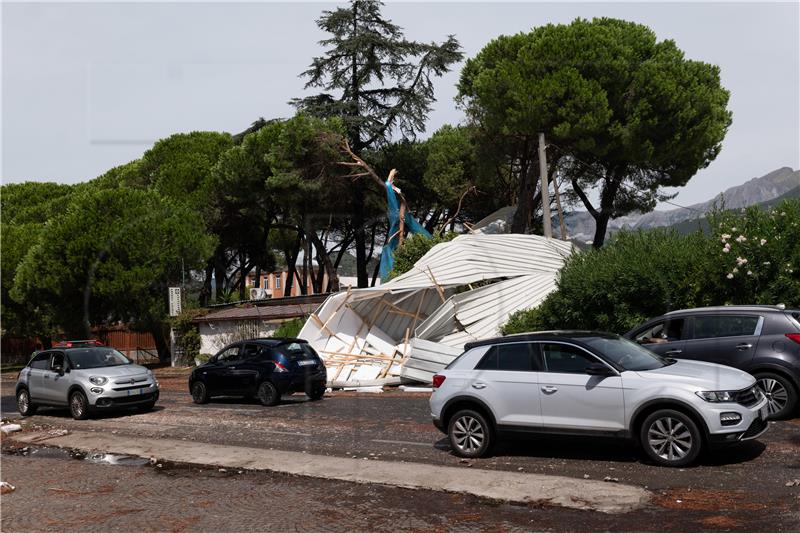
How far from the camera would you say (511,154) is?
112 feet

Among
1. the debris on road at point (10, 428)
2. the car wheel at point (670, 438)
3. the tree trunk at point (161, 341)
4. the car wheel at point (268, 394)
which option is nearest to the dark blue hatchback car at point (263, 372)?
the car wheel at point (268, 394)

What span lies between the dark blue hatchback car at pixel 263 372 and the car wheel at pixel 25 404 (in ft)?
13.3

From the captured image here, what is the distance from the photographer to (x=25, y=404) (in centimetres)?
1972

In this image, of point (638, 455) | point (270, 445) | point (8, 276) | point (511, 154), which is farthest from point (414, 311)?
point (8, 276)

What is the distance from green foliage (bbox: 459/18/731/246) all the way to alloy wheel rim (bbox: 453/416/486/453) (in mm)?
19865

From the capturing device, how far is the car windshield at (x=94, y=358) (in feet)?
61.5

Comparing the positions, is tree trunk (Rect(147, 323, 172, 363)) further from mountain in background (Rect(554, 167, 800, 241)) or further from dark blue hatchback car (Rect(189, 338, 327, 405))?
mountain in background (Rect(554, 167, 800, 241))

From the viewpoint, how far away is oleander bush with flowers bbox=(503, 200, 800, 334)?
16109 millimetres

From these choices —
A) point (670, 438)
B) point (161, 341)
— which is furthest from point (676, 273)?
point (161, 341)

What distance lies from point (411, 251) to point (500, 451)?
2184 cm

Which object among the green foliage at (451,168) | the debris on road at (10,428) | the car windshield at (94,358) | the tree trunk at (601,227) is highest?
the green foliage at (451,168)

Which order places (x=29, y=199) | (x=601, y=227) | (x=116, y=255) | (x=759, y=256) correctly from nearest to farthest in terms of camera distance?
(x=759, y=256) → (x=601, y=227) → (x=116, y=255) → (x=29, y=199)

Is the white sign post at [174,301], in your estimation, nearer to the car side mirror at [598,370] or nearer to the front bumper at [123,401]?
the front bumper at [123,401]

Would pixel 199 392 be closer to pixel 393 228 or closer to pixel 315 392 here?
pixel 315 392
